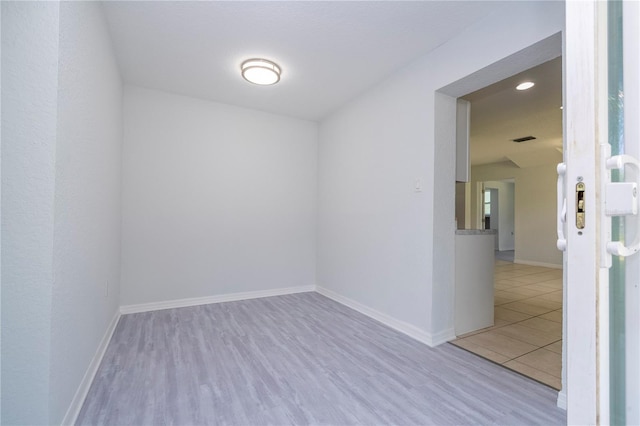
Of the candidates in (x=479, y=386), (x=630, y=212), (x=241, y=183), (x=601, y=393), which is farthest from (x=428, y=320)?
(x=241, y=183)

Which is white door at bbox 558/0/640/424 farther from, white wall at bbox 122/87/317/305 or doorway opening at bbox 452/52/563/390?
white wall at bbox 122/87/317/305

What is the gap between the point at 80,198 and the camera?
5.25ft

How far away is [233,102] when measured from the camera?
12.0 feet

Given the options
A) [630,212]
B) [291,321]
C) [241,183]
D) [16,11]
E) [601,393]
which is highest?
[16,11]

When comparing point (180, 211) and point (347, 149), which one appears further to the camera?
point (347, 149)

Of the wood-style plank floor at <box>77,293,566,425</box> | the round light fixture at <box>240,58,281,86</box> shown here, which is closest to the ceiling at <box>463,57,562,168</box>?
the round light fixture at <box>240,58,281,86</box>

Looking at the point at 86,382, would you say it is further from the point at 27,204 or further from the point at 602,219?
the point at 602,219

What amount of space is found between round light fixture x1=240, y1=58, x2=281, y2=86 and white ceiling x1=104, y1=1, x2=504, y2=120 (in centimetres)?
9

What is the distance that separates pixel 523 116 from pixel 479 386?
390 centimetres

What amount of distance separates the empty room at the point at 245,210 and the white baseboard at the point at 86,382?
28 mm

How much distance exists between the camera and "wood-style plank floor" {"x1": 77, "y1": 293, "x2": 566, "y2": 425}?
5.12 feet

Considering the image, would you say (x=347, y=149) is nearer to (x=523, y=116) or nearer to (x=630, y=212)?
(x=523, y=116)

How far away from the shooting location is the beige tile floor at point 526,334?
2.10 m

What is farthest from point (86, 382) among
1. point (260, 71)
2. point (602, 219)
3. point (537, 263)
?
point (537, 263)
